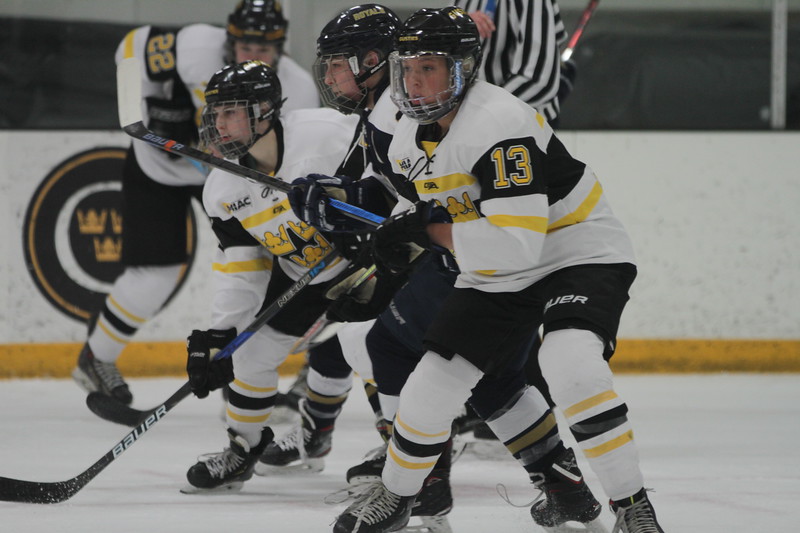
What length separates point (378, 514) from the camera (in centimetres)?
201

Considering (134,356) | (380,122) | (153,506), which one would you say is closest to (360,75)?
(380,122)

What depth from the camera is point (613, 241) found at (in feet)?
6.64

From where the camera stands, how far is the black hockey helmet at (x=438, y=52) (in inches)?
77.5

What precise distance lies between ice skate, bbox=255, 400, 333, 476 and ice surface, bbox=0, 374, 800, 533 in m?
0.04

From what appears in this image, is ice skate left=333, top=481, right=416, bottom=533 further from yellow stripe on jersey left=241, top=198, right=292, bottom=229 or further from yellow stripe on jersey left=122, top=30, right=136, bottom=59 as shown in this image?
yellow stripe on jersey left=122, top=30, right=136, bottom=59

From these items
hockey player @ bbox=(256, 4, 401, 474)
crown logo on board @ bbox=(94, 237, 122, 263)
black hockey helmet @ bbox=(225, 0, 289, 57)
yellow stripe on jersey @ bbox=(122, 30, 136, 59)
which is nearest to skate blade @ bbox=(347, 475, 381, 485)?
hockey player @ bbox=(256, 4, 401, 474)

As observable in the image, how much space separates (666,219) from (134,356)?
6.99 ft

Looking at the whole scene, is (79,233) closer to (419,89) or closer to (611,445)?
(419,89)

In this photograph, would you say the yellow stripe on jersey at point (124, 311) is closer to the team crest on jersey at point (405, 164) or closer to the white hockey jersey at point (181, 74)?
the white hockey jersey at point (181, 74)

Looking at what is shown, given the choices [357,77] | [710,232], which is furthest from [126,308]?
[710,232]

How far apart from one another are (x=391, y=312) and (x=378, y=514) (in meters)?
0.44

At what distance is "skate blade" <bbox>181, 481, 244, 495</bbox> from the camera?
257 cm

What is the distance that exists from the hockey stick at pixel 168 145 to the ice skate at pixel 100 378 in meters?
1.18

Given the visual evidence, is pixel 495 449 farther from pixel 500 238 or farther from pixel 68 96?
pixel 68 96
